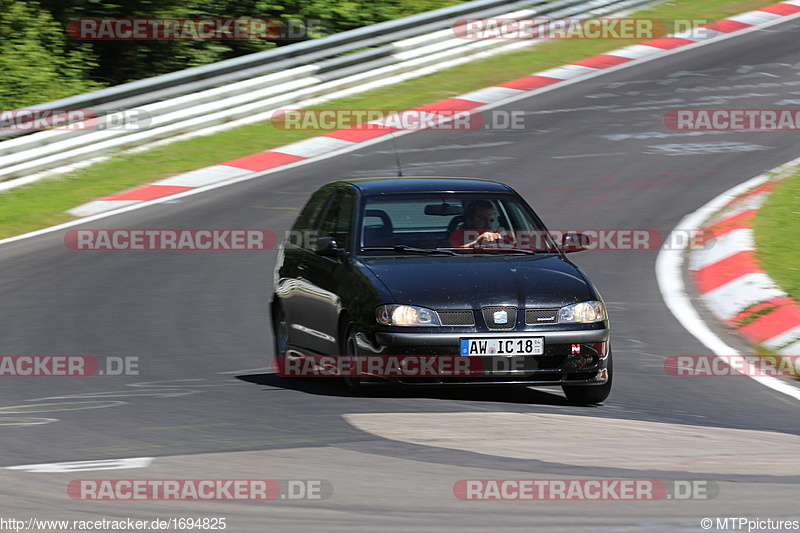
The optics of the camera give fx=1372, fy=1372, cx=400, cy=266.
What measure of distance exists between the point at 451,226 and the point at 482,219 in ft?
0.73

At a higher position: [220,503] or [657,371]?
[220,503]

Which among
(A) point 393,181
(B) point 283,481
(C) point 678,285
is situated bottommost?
(C) point 678,285

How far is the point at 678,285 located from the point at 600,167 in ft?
16.7

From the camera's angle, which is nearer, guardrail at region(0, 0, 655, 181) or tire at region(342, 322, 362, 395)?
tire at region(342, 322, 362, 395)

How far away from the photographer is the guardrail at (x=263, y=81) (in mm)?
18078

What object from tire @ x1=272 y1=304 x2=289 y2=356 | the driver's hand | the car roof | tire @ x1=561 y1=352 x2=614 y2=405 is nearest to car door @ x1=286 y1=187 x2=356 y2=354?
the car roof

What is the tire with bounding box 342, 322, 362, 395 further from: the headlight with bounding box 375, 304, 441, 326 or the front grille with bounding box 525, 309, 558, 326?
the front grille with bounding box 525, 309, 558, 326

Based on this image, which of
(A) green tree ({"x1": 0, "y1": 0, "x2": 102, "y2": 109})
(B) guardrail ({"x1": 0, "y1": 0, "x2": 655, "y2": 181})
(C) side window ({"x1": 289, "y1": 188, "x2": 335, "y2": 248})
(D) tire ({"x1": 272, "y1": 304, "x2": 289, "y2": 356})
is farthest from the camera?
(A) green tree ({"x1": 0, "y1": 0, "x2": 102, "y2": 109})

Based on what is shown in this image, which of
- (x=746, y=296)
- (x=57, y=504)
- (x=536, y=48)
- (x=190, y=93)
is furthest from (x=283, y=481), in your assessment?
(x=536, y=48)

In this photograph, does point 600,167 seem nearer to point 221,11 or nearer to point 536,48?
point 536,48

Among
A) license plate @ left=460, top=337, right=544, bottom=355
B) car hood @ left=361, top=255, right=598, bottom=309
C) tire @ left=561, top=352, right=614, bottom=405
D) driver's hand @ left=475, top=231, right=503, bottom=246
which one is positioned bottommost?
tire @ left=561, top=352, right=614, bottom=405

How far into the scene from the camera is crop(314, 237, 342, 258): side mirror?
9.20 metres

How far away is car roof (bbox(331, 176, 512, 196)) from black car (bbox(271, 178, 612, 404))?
1 cm

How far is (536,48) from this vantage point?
24.4 m
